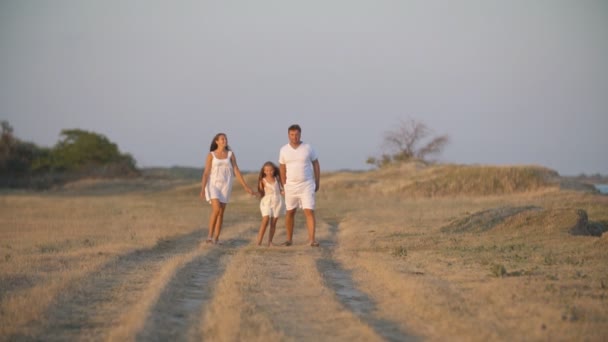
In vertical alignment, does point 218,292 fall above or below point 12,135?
below

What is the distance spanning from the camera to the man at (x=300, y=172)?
12805 mm

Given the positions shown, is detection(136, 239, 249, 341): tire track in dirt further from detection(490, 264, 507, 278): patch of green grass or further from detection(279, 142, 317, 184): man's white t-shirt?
detection(490, 264, 507, 278): patch of green grass

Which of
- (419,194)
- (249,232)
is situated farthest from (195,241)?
(419,194)

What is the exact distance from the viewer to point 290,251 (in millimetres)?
12055

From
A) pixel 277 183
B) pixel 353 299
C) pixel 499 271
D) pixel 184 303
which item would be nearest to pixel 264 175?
pixel 277 183

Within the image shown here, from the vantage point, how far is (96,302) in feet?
23.2

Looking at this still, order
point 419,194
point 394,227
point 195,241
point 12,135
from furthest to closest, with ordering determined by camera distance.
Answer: point 12,135 < point 419,194 < point 394,227 < point 195,241

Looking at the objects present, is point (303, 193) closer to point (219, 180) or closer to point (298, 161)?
point (298, 161)

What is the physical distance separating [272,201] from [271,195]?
0.46 feet

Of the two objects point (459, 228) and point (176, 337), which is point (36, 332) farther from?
point (459, 228)

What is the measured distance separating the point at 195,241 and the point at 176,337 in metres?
8.89

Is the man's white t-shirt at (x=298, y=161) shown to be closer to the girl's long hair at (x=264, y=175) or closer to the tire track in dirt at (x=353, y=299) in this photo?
the girl's long hair at (x=264, y=175)

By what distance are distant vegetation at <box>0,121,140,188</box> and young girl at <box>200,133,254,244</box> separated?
44.6m

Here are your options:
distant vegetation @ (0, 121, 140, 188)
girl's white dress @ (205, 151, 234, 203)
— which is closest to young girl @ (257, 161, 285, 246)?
girl's white dress @ (205, 151, 234, 203)
